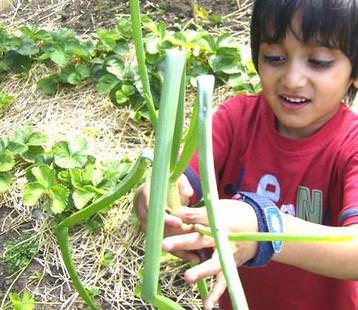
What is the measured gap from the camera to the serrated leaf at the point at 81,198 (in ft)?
6.08

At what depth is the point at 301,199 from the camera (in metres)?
1.17

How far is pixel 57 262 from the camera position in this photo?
1805 millimetres

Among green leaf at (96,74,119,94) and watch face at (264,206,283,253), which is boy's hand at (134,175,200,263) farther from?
green leaf at (96,74,119,94)

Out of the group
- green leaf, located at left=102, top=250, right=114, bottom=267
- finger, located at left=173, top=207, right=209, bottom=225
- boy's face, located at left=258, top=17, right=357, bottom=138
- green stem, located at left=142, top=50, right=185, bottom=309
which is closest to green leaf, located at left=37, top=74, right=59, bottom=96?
green leaf, located at left=102, top=250, right=114, bottom=267

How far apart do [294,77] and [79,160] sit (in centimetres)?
102

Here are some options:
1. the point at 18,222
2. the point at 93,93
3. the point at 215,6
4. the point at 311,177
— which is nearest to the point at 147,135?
the point at 93,93

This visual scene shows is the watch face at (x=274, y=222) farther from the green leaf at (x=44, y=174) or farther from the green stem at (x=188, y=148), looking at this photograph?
the green leaf at (x=44, y=174)

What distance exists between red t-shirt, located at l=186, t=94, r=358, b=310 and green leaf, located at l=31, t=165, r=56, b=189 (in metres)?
0.70

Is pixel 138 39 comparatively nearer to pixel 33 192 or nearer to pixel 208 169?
pixel 208 169

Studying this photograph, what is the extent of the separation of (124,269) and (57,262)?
0.15 m

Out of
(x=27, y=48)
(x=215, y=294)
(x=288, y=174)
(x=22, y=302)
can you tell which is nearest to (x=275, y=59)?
(x=288, y=174)

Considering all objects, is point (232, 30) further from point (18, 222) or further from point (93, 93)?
point (18, 222)

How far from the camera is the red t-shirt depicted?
114 centimetres

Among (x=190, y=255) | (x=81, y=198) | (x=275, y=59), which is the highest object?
(x=275, y=59)
